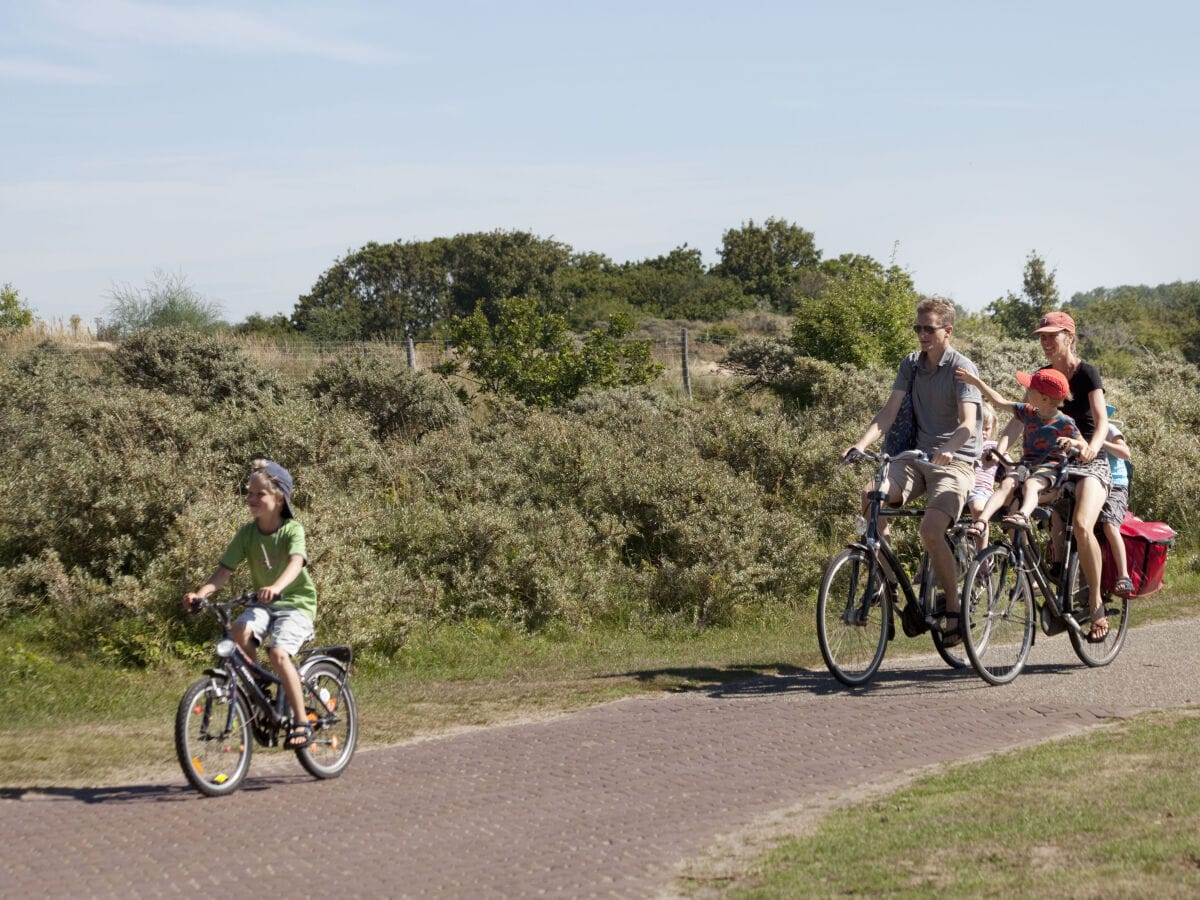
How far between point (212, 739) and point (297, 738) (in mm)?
423

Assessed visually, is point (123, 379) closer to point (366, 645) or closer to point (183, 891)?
point (366, 645)

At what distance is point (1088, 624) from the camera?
967 centimetres

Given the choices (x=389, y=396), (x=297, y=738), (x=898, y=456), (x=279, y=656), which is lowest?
(x=297, y=738)

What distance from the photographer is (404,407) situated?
24656 millimetres

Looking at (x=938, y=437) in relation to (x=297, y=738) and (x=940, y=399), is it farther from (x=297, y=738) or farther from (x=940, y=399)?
(x=297, y=738)

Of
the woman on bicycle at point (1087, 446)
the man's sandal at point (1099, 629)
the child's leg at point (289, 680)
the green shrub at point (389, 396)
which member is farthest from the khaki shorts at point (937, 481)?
the green shrub at point (389, 396)

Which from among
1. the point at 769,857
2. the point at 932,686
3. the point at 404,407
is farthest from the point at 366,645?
the point at 404,407

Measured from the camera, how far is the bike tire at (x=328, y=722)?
7172 millimetres

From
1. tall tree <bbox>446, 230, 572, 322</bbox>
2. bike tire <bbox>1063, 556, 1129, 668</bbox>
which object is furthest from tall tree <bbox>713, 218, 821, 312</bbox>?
bike tire <bbox>1063, 556, 1129, 668</bbox>

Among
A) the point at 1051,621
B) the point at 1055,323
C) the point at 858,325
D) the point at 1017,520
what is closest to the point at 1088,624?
the point at 1051,621

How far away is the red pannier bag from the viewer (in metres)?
9.59

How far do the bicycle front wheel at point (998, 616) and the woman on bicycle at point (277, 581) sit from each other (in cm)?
419

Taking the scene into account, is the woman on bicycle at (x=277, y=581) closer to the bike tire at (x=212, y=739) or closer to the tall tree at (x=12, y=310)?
the bike tire at (x=212, y=739)

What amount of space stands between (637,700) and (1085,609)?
3217 mm
